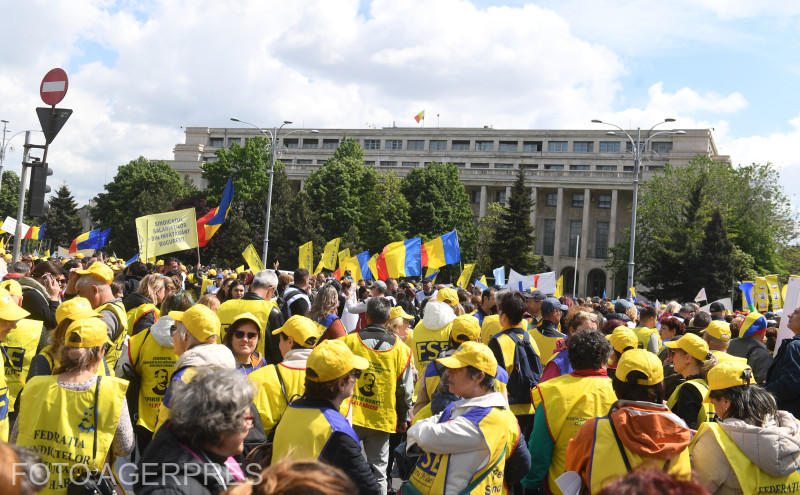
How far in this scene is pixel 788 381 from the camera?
5.86 metres

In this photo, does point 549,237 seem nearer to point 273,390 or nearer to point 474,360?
point 273,390

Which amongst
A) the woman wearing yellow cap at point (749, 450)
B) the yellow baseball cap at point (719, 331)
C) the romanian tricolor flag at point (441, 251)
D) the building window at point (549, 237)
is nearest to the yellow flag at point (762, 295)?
the romanian tricolor flag at point (441, 251)

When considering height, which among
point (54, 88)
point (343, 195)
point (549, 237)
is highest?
point (343, 195)

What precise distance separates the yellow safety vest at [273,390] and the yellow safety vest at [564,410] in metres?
1.62

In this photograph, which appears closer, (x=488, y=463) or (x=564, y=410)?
(x=488, y=463)

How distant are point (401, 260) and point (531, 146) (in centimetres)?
7184

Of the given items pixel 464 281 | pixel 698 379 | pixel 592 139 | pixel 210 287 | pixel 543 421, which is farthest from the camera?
pixel 592 139

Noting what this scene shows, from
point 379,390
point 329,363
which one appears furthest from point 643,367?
point 379,390

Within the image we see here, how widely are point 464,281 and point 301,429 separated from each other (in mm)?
17858

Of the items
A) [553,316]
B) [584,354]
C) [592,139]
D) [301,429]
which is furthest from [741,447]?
[592,139]

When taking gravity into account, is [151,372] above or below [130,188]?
below

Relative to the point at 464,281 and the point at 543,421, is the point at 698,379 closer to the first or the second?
the point at 543,421

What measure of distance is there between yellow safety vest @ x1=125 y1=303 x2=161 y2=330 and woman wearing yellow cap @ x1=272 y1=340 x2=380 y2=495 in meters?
3.14

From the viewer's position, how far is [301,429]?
3621 millimetres
